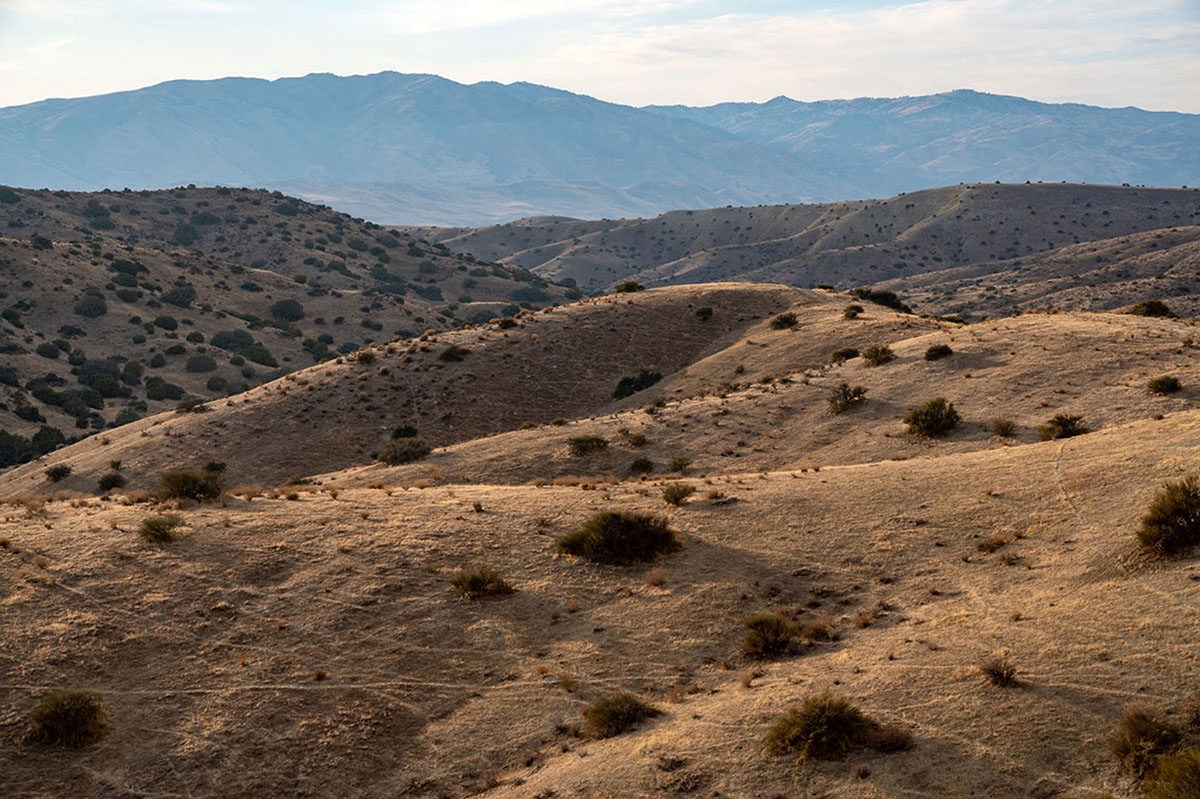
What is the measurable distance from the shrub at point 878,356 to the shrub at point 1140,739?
31.5 m

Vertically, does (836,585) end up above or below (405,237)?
below

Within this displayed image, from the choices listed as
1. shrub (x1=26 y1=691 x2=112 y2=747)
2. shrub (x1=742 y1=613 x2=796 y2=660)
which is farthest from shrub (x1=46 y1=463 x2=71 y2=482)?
shrub (x1=742 y1=613 x2=796 y2=660)

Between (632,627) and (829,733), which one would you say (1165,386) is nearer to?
(632,627)

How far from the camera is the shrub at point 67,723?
50.0 ft

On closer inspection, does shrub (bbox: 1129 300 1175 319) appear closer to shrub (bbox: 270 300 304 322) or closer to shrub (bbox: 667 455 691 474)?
shrub (bbox: 667 455 691 474)

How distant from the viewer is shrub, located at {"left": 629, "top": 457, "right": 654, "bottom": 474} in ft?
115

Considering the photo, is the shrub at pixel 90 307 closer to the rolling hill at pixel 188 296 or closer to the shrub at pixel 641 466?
the rolling hill at pixel 188 296

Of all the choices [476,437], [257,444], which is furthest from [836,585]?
[257,444]

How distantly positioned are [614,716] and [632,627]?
3.22m

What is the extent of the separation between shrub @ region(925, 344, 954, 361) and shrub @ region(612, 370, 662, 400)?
54.2 feet

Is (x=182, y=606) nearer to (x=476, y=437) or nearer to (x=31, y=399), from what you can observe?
(x=476, y=437)

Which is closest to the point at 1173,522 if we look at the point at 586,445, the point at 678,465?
the point at 678,465

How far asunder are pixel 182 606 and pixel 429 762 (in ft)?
24.4

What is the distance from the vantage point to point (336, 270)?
151750 millimetres
